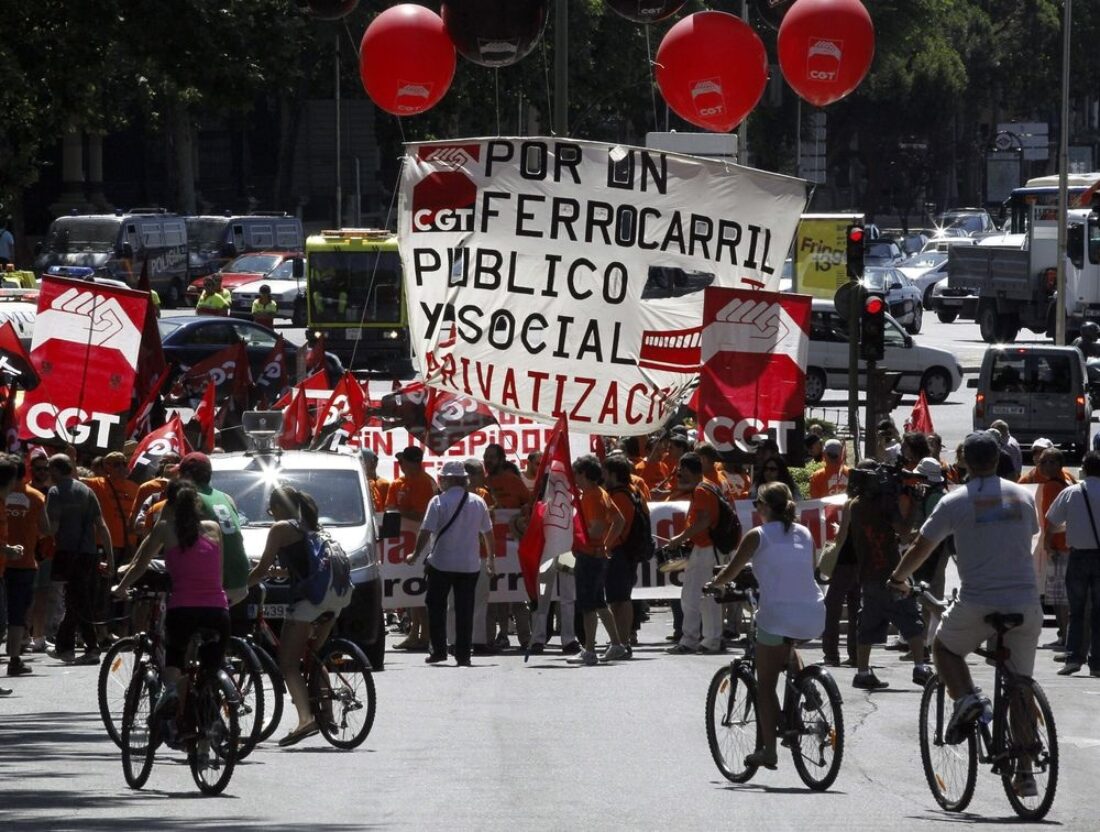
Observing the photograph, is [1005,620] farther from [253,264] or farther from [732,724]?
[253,264]

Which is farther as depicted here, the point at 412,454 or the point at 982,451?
the point at 412,454

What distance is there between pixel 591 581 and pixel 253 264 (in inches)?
1553

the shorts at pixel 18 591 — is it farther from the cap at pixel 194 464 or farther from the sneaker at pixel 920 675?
the sneaker at pixel 920 675

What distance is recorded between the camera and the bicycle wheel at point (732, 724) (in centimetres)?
1068

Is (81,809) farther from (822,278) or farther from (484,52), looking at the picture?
(822,278)

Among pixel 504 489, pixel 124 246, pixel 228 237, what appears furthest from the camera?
pixel 228 237

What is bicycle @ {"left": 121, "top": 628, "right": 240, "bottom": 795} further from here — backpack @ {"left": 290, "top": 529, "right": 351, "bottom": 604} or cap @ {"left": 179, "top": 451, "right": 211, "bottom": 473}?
cap @ {"left": 179, "top": 451, "right": 211, "bottom": 473}

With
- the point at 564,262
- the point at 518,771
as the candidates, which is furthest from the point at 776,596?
the point at 564,262

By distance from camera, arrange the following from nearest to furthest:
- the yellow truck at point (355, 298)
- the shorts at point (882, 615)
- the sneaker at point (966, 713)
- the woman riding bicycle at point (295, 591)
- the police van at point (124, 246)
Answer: the sneaker at point (966, 713) → the woman riding bicycle at point (295, 591) → the shorts at point (882, 615) → the yellow truck at point (355, 298) → the police van at point (124, 246)

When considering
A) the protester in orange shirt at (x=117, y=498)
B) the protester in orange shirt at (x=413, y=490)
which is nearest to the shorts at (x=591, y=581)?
the protester in orange shirt at (x=413, y=490)

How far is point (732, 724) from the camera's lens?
10.8 m

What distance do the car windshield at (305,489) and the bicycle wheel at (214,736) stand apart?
5019 mm


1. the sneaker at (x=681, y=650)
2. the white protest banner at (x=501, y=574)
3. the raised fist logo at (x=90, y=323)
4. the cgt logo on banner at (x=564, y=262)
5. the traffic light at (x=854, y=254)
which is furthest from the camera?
the traffic light at (x=854, y=254)

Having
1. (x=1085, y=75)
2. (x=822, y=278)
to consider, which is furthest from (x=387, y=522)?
(x=1085, y=75)
